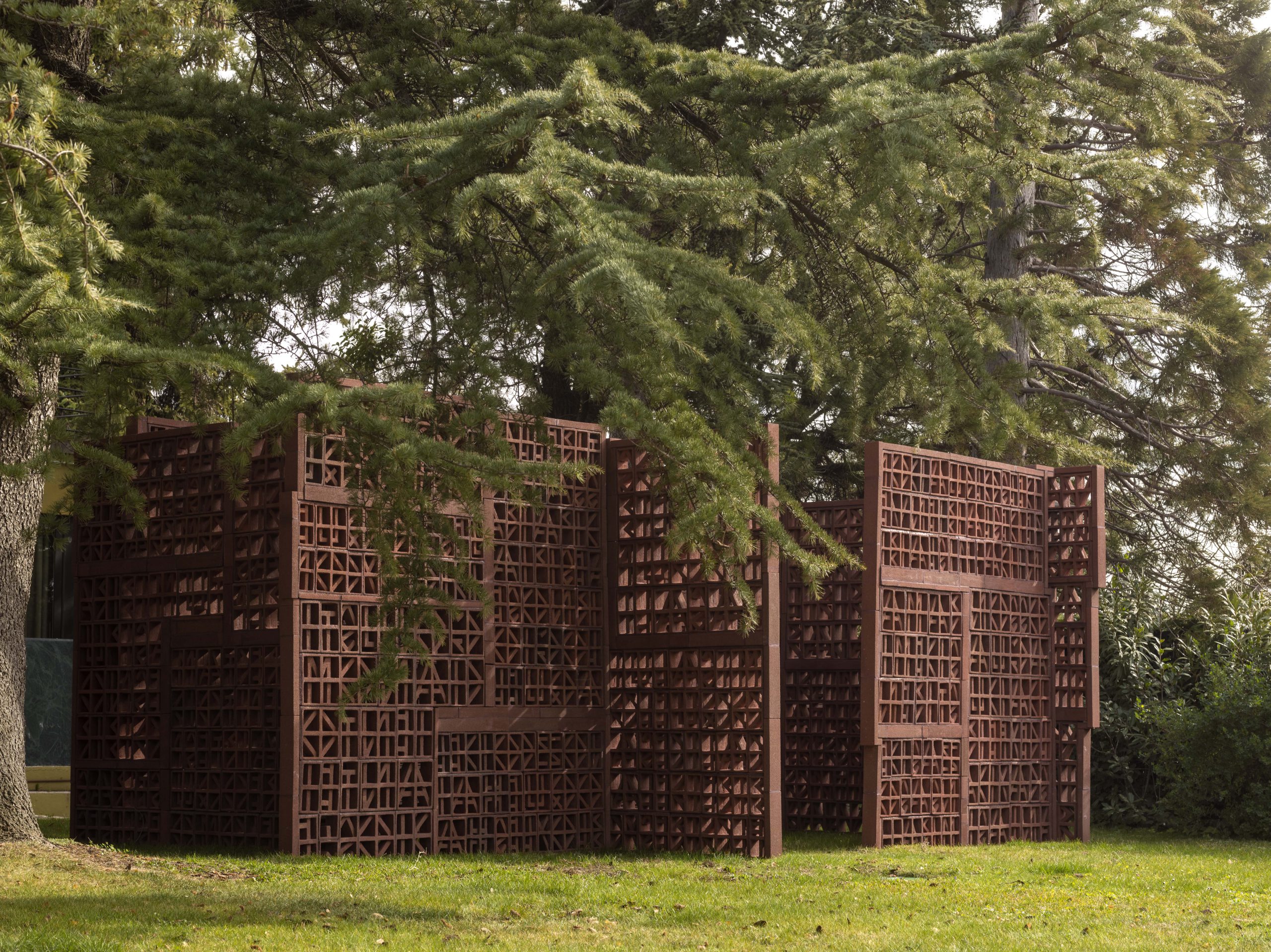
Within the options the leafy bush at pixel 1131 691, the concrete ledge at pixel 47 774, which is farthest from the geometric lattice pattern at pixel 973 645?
the concrete ledge at pixel 47 774

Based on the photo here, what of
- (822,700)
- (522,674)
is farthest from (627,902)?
(822,700)

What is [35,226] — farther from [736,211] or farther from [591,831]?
[591,831]

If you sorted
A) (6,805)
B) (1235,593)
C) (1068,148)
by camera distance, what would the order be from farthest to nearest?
(1068,148)
(1235,593)
(6,805)

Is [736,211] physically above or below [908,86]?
below

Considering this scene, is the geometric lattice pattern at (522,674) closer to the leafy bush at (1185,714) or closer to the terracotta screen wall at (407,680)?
the terracotta screen wall at (407,680)

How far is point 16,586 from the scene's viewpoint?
10.7 m

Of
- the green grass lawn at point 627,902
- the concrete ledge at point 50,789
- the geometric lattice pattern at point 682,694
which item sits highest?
the geometric lattice pattern at point 682,694

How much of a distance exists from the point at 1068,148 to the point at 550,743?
10052 mm

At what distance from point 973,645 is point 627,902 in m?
5.04

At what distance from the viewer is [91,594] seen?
39.4ft

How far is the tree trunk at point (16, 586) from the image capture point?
10.1 m

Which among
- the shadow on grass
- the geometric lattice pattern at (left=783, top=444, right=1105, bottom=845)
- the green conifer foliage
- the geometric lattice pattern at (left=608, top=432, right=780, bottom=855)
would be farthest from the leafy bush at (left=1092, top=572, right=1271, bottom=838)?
the shadow on grass

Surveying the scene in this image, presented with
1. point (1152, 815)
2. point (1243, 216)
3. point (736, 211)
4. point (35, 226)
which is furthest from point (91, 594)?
point (1243, 216)

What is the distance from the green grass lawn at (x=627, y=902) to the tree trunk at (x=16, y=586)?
1.47 ft
